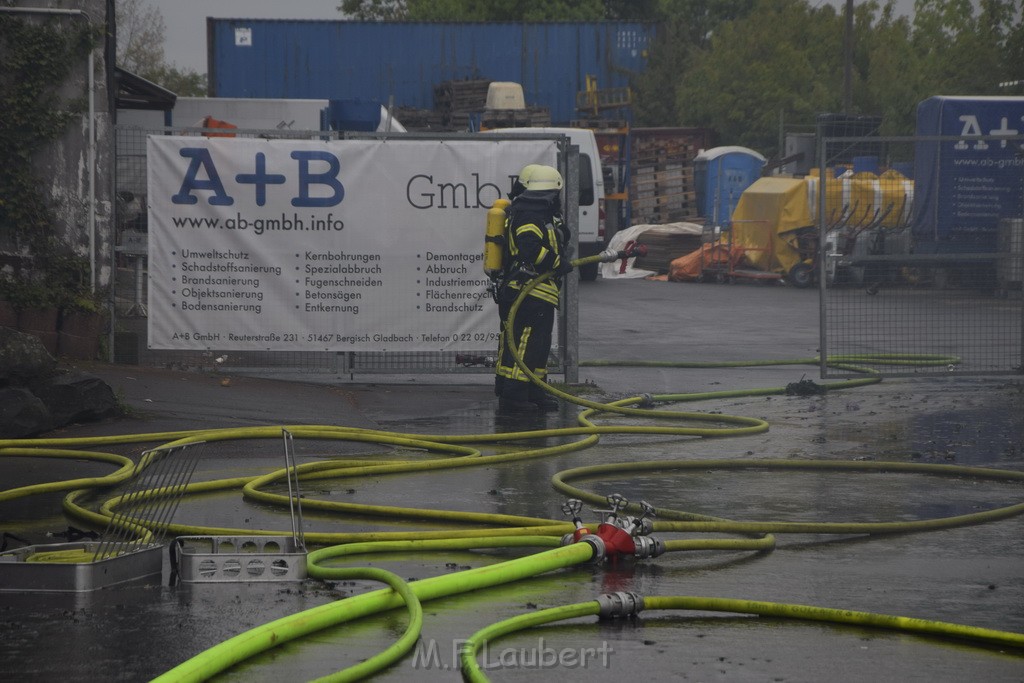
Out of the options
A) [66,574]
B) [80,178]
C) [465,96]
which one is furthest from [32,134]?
[465,96]

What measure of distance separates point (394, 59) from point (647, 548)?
4230cm

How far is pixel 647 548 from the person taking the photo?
5.83m

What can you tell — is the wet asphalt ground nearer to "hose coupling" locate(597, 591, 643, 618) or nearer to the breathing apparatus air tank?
"hose coupling" locate(597, 591, 643, 618)

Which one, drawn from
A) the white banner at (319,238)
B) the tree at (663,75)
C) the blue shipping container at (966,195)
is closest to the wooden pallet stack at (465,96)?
the tree at (663,75)

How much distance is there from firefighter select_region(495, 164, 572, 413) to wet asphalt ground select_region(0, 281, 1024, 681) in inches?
17.3

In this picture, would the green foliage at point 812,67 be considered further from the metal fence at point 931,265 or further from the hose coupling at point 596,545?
the hose coupling at point 596,545

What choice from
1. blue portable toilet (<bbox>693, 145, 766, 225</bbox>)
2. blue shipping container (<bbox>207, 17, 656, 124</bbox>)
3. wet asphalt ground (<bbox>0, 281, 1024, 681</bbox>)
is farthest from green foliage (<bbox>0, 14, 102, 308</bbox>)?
blue shipping container (<bbox>207, 17, 656, 124</bbox>)

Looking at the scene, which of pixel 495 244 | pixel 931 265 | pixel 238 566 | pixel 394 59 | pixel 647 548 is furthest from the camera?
pixel 394 59

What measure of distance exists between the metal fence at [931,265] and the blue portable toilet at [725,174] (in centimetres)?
1923

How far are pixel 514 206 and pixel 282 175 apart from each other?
96.3 inches

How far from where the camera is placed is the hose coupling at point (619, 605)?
16.2ft

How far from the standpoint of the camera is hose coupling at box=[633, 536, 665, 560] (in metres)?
5.84

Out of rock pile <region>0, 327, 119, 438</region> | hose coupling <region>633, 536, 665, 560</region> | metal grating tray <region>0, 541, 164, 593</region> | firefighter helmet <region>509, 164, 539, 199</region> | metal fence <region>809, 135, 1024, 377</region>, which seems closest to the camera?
metal grating tray <region>0, 541, 164, 593</region>

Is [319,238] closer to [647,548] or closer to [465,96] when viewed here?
[647,548]
